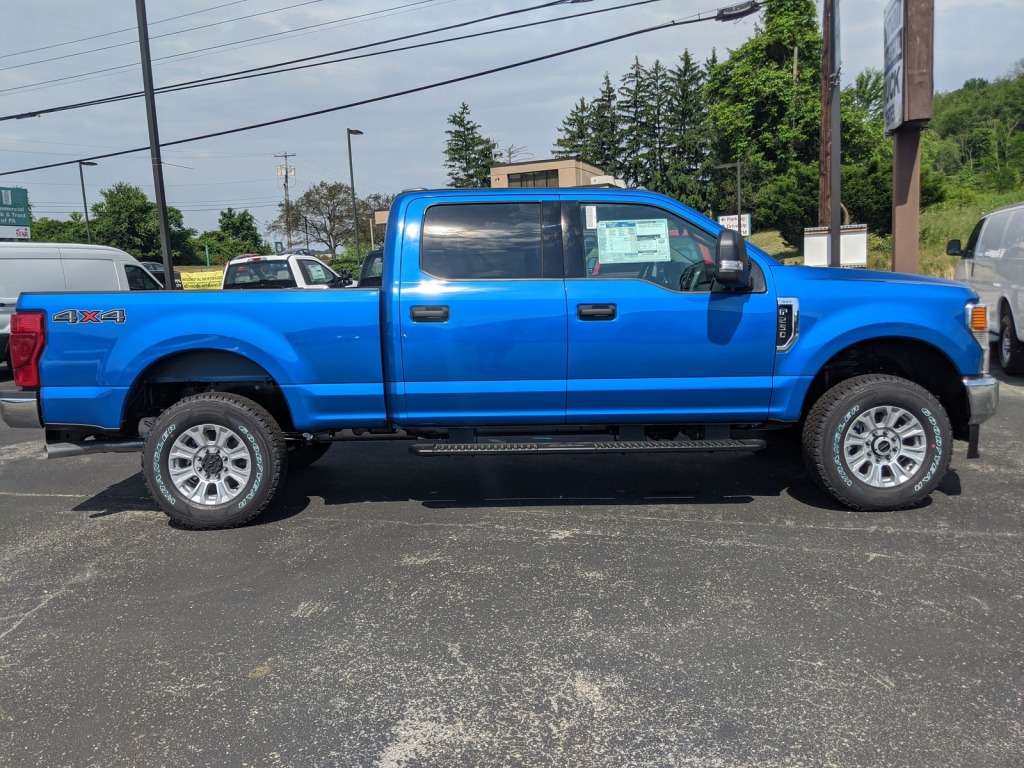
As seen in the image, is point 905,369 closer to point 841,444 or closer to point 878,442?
point 878,442

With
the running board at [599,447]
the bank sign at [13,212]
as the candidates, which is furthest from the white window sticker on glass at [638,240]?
the bank sign at [13,212]

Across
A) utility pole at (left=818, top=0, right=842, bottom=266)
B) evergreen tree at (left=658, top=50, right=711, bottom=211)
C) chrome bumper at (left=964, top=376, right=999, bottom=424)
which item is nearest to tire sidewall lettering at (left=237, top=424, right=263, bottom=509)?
chrome bumper at (left=964, top=376, right=999, bottom=424)

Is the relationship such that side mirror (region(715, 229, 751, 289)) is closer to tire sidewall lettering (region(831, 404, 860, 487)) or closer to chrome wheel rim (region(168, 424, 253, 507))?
tire sidewall lettering (region(831, 404, 860, 487))

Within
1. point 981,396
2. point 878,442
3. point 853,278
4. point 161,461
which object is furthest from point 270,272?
point 981,396

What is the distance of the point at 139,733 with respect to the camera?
2812mm

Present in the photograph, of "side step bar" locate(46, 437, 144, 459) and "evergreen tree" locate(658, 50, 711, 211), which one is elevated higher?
"evergreen tree" locate(658, 50, 711, 211)

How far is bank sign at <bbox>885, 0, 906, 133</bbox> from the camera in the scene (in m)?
13.9

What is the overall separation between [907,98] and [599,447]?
39.7 feet

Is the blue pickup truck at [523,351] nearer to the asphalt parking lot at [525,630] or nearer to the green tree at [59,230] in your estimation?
the asphalt parking lot at [525,630]

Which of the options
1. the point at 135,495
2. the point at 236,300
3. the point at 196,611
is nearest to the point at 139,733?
the point at 196,611

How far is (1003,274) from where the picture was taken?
384 inches

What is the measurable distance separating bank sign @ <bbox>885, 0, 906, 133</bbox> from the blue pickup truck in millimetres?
10924

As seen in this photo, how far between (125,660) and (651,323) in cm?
325

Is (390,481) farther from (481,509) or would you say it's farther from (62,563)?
(62,563)
